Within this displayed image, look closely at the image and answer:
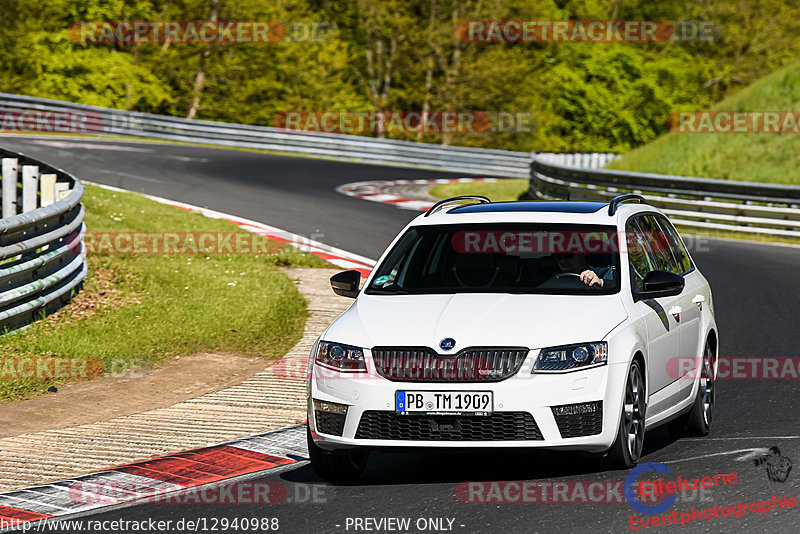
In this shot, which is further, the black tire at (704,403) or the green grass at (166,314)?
the green grass at (166,314)

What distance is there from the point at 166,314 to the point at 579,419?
24.7 ft

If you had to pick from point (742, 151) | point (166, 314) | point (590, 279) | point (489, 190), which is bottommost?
point (489, 190)

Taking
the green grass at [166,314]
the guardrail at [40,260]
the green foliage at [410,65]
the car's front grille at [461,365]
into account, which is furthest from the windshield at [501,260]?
the green foliage at [410,65]

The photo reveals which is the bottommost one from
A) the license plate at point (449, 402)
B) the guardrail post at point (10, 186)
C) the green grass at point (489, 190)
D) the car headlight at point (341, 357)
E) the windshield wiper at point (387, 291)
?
the green grass at point (489, 190)

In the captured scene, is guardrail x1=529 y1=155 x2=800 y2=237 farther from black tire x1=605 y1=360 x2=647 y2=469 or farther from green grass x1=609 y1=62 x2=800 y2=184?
black tire x1=605 y1=360 x2=647 y2=469

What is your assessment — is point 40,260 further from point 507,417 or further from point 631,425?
point 631,425

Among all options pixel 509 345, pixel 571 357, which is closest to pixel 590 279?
pixel 571 357

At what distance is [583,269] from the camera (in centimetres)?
802

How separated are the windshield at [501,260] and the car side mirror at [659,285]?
0.59 ft

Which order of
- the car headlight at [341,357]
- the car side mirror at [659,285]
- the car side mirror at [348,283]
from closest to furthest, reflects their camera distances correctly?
1. the car headlight at [341,357]
2. the car side mirror at [659,285]
3. the car side mirror at [348,283]

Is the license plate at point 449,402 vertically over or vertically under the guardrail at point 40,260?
over

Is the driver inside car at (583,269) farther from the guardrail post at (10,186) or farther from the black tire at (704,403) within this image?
the guardrail post at (10,186)

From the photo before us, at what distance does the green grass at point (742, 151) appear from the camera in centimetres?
3016

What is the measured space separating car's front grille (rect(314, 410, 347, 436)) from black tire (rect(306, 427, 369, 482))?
6.2 inches
